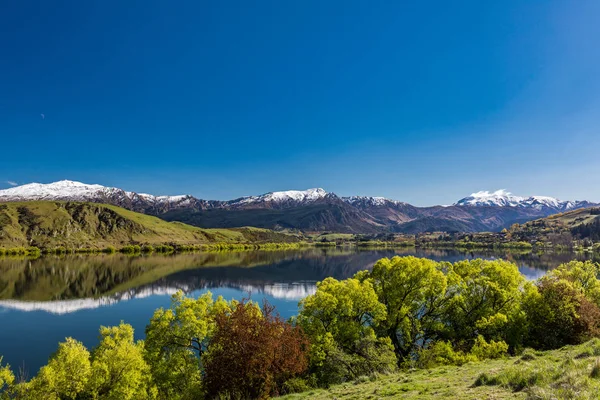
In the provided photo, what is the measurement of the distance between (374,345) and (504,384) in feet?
70.5

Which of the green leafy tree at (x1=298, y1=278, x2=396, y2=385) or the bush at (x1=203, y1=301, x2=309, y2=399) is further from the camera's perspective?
the green leafy tree at (x1=298, y1=278, x2=396, y2=385)

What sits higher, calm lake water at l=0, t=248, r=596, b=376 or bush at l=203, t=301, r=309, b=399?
bush at l=203, t=301, r=309, b=399

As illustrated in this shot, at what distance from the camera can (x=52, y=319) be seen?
233 feet

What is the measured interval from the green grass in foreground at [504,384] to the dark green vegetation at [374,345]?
86 millimetres

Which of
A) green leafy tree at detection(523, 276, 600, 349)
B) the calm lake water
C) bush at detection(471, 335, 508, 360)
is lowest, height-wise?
the calm lake water

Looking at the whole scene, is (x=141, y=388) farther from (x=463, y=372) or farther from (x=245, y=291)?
(x=245, y=291)

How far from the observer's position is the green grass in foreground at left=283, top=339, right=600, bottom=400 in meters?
13.9

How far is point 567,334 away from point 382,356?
66.7 ft

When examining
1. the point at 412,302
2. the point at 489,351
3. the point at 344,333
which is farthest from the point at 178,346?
the point at 489,351

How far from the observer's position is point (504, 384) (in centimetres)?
1739

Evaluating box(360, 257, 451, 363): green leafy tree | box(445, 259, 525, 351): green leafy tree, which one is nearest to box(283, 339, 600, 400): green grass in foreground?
box(445, 259, 525, 351): green leafy tree

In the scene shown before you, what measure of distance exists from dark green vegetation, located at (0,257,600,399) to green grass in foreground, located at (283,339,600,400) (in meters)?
0.09

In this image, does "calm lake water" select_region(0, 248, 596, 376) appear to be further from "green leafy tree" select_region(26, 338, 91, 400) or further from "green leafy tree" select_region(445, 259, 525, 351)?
"green leafy tree" select_region(445, 259, 525, 351)

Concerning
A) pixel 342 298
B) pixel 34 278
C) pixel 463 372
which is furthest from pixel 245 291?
pixel 463 372
